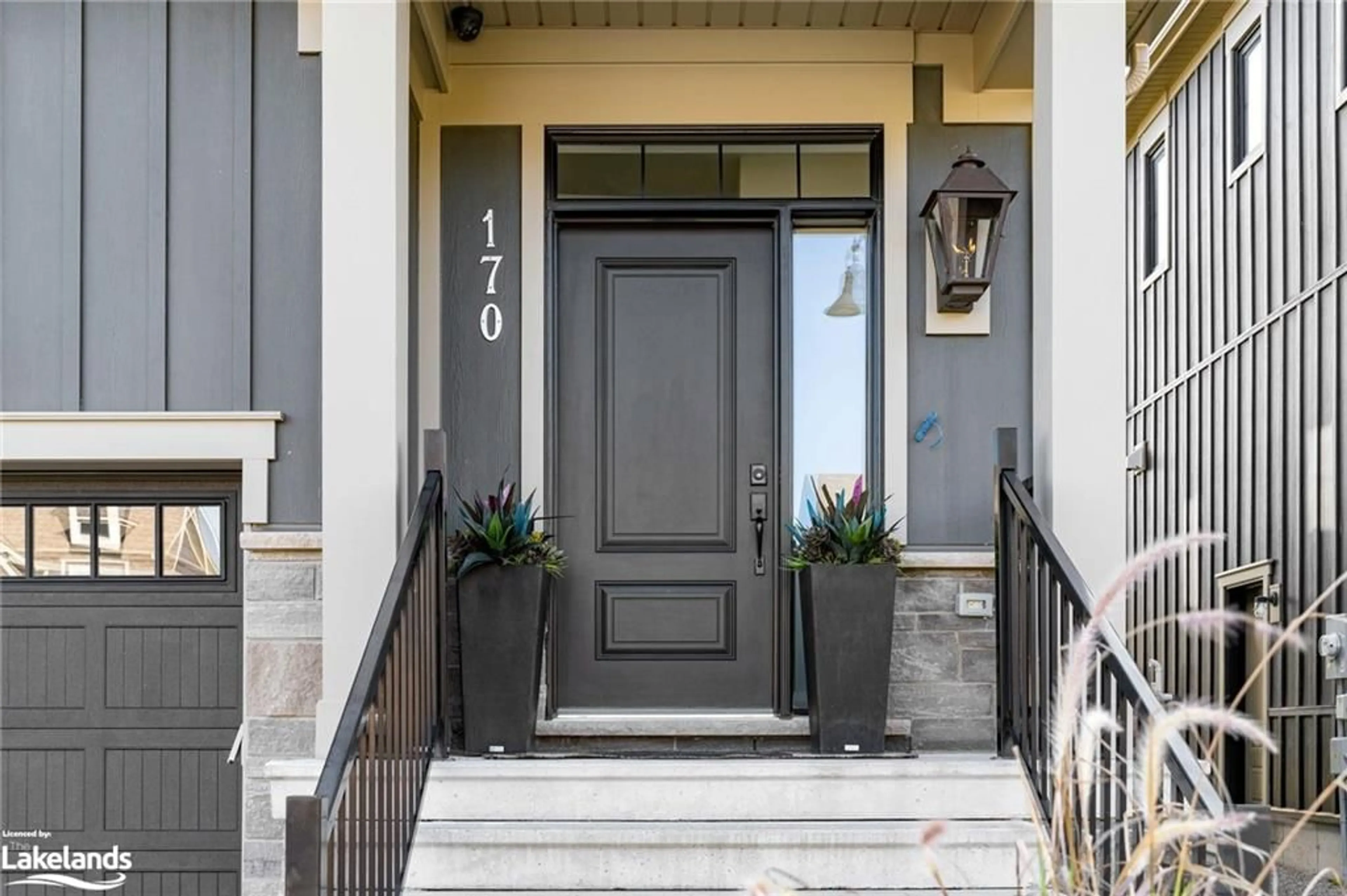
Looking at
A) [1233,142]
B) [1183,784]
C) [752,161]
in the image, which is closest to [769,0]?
[752,161]

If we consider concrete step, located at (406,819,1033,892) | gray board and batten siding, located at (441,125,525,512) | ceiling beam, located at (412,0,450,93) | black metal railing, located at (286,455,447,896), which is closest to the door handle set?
gray board and batten siding, located at (441,125,525,512)

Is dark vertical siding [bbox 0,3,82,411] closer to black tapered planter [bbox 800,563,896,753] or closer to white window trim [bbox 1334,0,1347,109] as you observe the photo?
black tapered planter [bbox 800,563,896,753]

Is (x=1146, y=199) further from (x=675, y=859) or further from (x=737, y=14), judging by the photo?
(x=675, y=859)

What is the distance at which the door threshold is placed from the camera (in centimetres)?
491

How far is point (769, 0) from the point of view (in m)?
5.04

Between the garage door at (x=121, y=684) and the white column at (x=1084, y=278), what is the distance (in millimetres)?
2580

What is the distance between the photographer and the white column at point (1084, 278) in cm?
416

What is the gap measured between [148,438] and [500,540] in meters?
1.23

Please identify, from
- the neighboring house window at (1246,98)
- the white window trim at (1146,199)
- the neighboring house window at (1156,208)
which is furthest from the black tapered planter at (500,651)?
the neighboring house window at (1156,208)

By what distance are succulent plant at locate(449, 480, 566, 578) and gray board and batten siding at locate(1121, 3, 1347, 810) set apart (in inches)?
223

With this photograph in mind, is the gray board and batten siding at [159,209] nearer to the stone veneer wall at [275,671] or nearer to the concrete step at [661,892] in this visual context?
the stone veneer wall at [275,671]

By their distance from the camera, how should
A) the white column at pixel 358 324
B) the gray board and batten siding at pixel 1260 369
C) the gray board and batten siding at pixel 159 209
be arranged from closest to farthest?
1. the white column at pixel 358 324
2. the gray board and batten siding at pixel 159 209
3. the gray board and batten siding at pixel 1260 369

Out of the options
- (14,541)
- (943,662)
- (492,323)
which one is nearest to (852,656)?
(943,662)

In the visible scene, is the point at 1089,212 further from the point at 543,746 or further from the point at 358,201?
the point at 543,746
